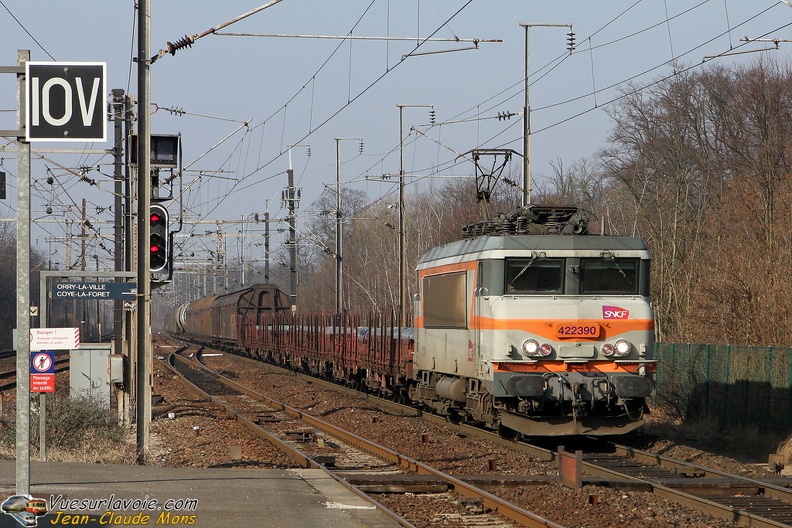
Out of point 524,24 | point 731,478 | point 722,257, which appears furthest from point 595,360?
point 524,24

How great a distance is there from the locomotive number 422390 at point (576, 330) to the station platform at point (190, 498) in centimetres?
435

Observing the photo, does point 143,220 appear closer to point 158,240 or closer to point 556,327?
point 158,240

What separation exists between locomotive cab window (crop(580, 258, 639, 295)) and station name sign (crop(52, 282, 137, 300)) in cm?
653

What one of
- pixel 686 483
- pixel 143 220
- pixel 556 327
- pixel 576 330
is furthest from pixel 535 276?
pixel 143 220

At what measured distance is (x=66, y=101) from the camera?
27.5 ft

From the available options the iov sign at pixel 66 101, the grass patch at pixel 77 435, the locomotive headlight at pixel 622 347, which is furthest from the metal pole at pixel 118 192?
the iov sign at pixel 66 101

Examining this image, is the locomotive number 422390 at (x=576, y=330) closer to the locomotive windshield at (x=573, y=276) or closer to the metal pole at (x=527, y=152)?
the locomotive windshield at (x=573, y=276)

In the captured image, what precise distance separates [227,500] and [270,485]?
1091 millimetres

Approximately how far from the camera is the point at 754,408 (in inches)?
715

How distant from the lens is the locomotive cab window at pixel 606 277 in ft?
52.1

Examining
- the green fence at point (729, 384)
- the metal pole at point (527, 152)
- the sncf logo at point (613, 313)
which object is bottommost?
the green fence at point (729, 384)

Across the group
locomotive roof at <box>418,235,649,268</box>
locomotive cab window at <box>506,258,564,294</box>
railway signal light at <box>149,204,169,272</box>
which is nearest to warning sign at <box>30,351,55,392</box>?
railway signal light at <box>149,204,169,272</box>

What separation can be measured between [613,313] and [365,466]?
14.0ft

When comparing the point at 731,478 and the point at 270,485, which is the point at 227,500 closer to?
the point at 270,485
